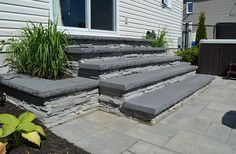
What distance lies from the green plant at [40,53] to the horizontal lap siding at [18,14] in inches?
6.9

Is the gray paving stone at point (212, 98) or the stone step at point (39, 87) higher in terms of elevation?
the stone step at point (39, 87)

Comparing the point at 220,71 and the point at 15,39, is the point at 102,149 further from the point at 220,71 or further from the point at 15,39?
the point at 220,71

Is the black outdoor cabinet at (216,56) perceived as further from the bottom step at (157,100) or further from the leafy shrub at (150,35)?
the bottom step at (157,100)

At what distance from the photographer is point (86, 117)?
2998 millimetres

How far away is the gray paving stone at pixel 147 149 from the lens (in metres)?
2.13

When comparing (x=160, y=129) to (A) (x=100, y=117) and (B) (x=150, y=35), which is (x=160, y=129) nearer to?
(A) (x=100, y=117)

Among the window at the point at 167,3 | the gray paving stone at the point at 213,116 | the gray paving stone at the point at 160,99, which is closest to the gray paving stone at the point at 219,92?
the gray paving stone at the point at 160,99

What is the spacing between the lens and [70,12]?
14.7 feet

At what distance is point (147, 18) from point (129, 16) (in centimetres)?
110

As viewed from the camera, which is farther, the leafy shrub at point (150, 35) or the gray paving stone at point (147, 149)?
the leafy shrub at point (150, 35)

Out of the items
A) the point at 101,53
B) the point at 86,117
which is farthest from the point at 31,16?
the point at 86,117

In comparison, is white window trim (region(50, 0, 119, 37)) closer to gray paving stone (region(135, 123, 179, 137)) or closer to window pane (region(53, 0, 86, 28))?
window pane (region(53, 0, 86, 28))

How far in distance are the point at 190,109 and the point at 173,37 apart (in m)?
6.16

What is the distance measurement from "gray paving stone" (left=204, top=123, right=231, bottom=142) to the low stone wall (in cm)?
156
